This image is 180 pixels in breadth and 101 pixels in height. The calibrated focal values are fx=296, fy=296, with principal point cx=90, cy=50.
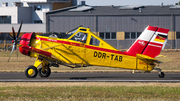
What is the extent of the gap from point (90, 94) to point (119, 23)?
38921 millimetres

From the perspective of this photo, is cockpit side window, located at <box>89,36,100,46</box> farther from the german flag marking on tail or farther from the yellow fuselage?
the german flag marking on tail

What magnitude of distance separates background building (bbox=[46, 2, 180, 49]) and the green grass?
37.0 metres

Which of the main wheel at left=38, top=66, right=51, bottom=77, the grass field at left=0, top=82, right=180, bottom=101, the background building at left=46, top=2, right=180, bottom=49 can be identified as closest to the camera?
the grass field at left=0, top=82, right=180, bottom=101

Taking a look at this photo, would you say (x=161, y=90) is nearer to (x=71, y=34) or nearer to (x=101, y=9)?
(x=71, y=34)

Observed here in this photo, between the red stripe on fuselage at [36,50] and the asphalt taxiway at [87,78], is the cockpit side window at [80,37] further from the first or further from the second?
the asphalt taxiway at [87,78]

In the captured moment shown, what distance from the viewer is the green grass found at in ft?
32.0

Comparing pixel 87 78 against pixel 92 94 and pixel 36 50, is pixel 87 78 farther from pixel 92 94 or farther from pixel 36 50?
pixel 92 94

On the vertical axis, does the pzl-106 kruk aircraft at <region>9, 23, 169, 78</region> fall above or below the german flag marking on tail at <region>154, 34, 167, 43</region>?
below

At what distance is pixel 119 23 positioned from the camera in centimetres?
4853

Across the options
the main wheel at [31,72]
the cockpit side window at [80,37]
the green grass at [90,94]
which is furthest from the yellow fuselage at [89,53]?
the green grass at [90,94]

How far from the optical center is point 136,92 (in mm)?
10883

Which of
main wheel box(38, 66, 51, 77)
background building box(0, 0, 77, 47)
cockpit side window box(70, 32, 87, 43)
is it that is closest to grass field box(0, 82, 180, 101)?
cockpit side window box(70, 32, 87, 43)

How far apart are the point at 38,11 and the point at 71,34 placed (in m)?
52.5

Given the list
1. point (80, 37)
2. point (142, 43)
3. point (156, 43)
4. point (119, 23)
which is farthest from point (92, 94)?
point (119, 23)
